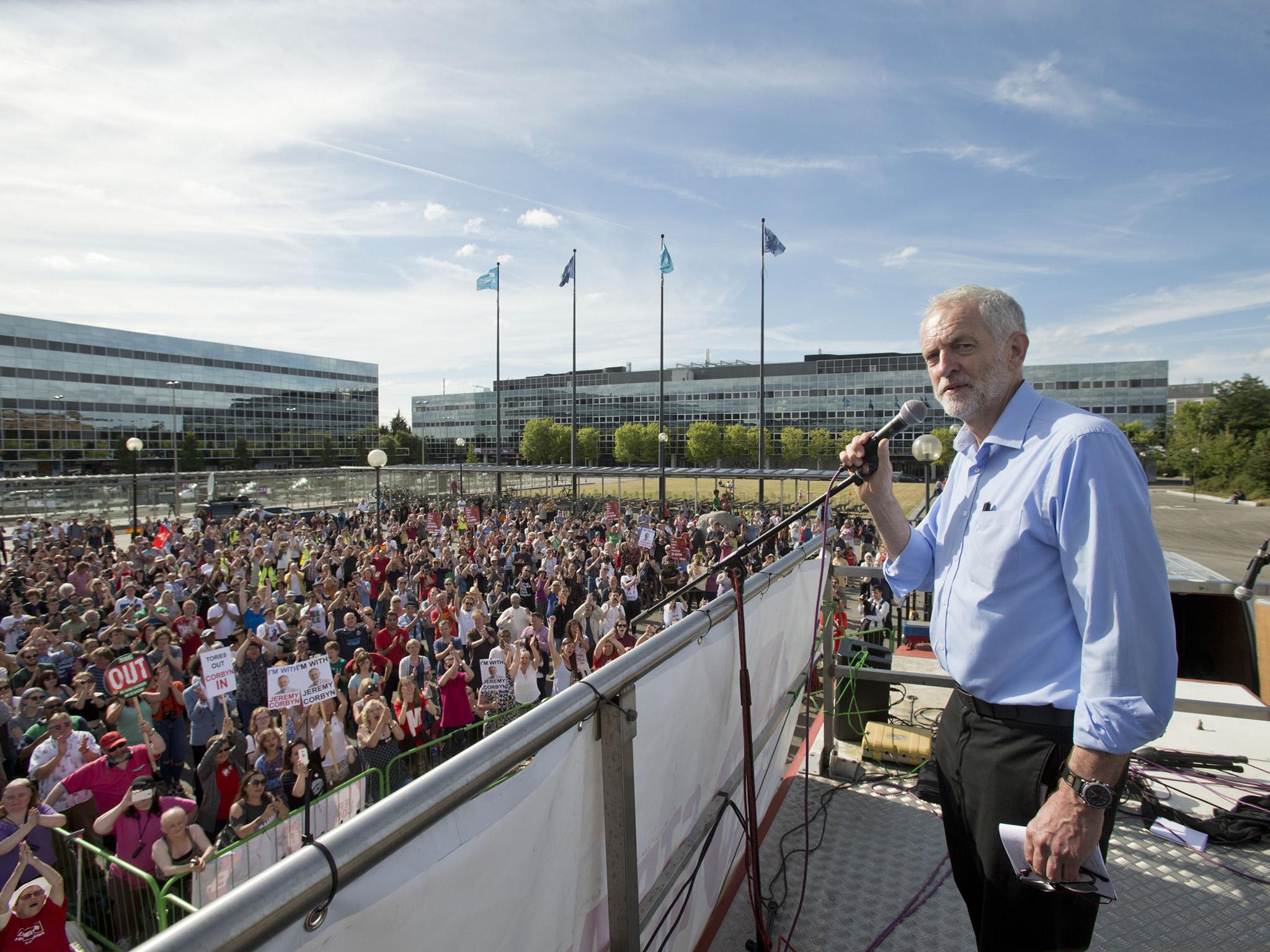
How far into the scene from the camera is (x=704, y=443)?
77562 mm

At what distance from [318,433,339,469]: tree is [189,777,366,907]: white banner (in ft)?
282

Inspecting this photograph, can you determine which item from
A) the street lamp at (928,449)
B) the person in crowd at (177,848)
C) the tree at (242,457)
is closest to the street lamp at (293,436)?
the tree at (242,457)

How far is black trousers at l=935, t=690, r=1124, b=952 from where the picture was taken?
1.70 meters

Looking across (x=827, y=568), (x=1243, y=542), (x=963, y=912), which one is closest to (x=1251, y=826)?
(x=963, y=912)

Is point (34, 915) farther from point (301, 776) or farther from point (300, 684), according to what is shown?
point (300, 684)

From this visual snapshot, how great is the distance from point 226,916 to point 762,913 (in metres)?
2.31

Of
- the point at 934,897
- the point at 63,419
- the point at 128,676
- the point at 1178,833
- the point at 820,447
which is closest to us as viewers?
the point at 934,897

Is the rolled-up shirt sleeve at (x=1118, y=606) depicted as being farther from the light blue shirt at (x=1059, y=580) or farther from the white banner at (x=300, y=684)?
the white banner at (x=300, y=684)

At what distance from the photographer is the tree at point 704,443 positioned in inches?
3044

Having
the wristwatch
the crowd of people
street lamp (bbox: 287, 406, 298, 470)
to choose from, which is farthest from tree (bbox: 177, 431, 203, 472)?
the wristwatch

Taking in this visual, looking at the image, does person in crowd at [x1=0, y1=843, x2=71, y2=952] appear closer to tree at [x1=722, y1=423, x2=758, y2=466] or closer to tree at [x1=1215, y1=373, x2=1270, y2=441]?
tree at [x1=722, y1=423, x2=758, y2=466]

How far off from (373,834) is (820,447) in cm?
7551

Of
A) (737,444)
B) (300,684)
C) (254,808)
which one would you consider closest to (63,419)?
(737,444)

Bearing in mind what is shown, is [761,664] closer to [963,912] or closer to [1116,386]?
[963,912]
